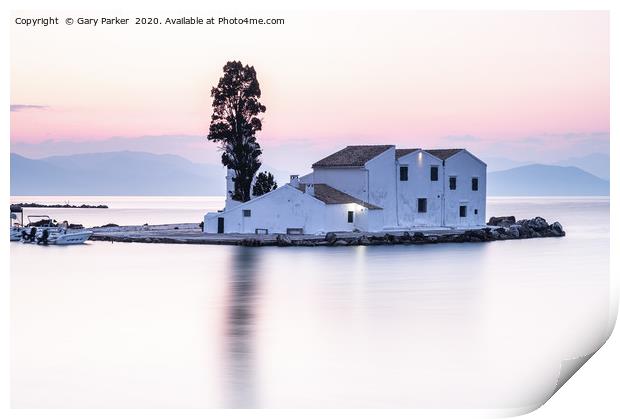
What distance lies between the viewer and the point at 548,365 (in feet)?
50.8

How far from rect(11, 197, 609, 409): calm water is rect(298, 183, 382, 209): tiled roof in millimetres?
2632

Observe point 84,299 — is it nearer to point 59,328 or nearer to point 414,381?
point 59,328

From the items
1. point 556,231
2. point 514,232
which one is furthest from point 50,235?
point 556,231

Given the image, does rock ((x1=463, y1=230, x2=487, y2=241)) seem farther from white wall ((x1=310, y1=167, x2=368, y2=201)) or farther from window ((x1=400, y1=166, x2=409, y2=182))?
white wall ((x1=310, y1=167, x2=368, y2=201))

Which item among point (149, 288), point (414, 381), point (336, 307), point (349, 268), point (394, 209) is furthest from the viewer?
point (394, 209)

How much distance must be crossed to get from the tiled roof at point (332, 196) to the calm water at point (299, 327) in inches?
104

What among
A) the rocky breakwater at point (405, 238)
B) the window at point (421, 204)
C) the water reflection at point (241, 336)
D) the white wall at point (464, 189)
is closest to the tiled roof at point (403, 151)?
the white wall at point (464, 189)

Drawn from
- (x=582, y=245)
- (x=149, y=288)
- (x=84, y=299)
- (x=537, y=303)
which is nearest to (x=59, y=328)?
(x=84, y=299)

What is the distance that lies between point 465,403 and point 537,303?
1030cm

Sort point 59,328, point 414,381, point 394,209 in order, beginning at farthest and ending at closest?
point 394,209 < point 59,328 < point 414,381

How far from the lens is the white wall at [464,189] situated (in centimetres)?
4028

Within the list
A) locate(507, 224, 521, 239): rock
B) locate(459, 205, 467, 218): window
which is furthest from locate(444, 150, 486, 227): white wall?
locate(507, 224, 521, 239): rock

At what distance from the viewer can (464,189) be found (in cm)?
4075

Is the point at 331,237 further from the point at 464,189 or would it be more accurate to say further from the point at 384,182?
the point at 464,189
